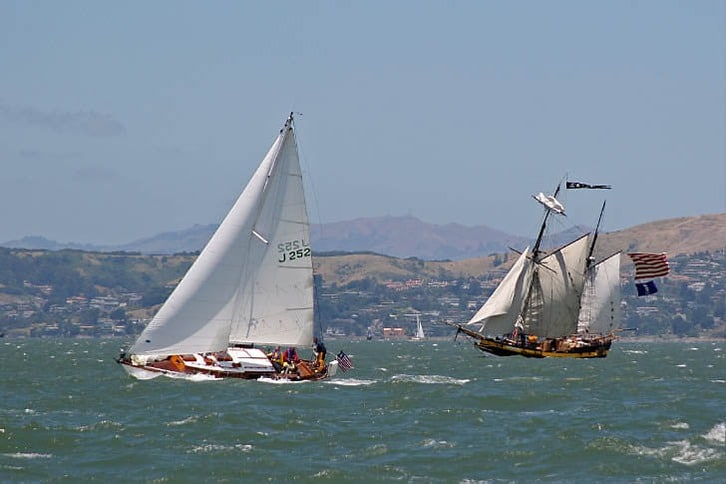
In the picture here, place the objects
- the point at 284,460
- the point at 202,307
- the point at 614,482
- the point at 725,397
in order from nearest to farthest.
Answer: the point at 614,482 → the point at 284,460 → the point at 725,397 → the point at 202,307

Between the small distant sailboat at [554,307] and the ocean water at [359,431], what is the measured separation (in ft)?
169

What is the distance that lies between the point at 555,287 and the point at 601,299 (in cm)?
521

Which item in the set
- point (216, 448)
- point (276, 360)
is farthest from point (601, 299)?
point (216, 448)

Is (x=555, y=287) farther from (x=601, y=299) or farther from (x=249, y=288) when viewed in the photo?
(x=249, y=288)

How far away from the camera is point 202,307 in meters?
71.8

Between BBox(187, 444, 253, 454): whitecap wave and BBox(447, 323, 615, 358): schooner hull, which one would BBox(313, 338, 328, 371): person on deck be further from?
BBox(447, 323, 615, 358): schooner hull

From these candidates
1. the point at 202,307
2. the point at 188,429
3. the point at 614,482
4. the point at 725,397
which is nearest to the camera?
the point at 614,482

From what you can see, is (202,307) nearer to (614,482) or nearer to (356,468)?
(356,468)

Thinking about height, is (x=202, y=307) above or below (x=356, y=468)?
above

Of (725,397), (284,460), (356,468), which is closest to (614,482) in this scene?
(356,468)

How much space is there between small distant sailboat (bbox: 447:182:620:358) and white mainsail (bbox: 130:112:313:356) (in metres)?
56.0

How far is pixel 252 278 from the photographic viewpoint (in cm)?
7281

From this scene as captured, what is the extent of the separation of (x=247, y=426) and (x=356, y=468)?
34.9 feet

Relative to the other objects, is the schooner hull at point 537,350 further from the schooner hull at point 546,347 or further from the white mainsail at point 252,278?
the white mainsail at point 252,278
